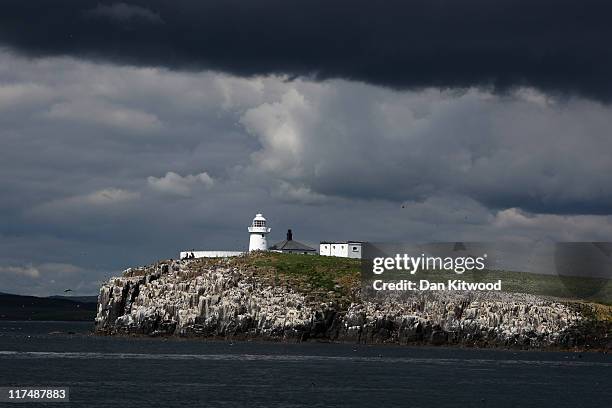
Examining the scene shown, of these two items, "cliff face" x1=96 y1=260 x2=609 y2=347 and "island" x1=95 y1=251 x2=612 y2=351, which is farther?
"island" x1=95 y1=251 x2=612 y2=351

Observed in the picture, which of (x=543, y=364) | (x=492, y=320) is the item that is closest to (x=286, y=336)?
(x=492, y=320)

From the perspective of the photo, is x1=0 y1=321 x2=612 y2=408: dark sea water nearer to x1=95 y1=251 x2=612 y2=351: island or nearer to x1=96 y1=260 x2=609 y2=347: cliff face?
x1=95 y1=251 x2=612 y2=351: island

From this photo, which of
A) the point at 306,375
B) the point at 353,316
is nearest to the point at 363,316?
the point at 353,316

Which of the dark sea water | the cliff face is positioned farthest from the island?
the dark sea water

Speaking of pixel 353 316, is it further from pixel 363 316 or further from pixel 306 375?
pixel 306 375

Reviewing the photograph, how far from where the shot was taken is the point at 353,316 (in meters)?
188

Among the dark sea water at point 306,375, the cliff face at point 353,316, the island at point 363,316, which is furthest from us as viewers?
the island at point 363,316

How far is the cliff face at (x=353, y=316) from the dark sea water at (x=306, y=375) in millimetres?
4337

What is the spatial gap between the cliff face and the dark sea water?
4337 millimetres

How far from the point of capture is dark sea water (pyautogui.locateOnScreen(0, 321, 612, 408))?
336ft

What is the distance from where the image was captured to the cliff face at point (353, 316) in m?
183

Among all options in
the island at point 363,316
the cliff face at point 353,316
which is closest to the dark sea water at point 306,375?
the island at point 363,316

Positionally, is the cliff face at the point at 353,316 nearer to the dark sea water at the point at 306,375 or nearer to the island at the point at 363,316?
the island at the point at 363,316

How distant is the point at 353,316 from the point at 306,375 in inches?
2487
